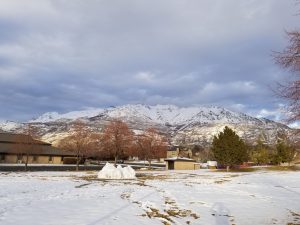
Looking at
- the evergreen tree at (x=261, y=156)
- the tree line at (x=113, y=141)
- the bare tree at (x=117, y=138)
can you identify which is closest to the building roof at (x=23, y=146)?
the tree line at (x=113, y=141)

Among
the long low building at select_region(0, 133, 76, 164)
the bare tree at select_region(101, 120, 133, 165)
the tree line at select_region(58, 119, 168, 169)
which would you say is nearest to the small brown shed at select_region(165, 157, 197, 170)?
the tree line at select_region(58, 119, 168, 169)

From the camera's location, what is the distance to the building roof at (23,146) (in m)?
75.0

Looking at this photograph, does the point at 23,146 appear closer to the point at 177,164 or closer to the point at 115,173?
the point at 115,173

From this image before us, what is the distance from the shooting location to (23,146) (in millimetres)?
74562

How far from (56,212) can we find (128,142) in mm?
75398

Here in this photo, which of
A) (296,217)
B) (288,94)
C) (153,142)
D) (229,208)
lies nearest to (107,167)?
(229,208)

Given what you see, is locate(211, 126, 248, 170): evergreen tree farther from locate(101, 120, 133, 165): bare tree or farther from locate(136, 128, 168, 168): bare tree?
locate(101, 120, 133, 165): bare tree

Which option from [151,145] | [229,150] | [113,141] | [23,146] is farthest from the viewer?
[151,145]

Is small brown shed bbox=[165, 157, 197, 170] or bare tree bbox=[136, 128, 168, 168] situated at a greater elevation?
bare tree bbox=[136, 128, 168, 168]

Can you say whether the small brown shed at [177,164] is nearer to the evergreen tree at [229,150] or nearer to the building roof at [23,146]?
the evergreen tree at [229,150]

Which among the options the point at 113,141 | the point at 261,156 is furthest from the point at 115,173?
the point at 261,156

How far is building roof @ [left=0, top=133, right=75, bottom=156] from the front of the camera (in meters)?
75.0

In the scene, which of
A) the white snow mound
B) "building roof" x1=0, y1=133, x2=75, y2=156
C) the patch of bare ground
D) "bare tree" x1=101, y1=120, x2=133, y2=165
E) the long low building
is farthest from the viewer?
"bare tree" x1=101, y1=120, x2=133, y2=165

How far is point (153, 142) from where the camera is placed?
107 m
